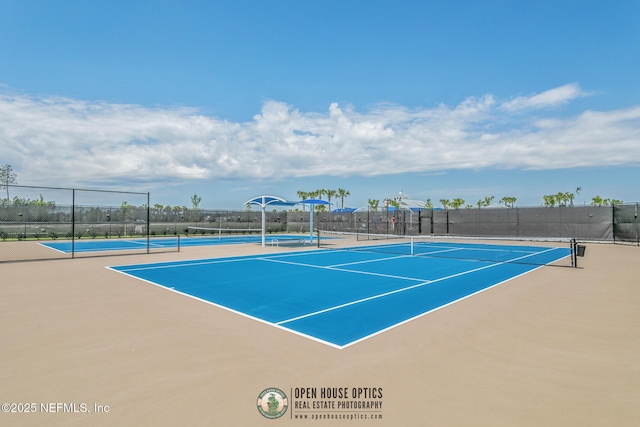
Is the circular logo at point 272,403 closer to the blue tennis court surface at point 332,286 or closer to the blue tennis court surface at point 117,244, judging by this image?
the blue tennis court surface at point 332,286

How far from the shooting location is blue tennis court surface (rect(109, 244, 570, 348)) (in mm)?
6293

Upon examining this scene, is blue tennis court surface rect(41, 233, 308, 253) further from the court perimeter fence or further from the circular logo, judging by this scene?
the circular logo

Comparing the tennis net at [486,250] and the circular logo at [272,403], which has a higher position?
the tennis net at [486,250]

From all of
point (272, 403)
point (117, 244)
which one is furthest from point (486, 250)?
point (117, 244)

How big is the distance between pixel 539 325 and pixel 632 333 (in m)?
1.22

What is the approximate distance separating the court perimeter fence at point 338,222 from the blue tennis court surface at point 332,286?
25.8ft

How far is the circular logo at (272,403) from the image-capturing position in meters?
3.38

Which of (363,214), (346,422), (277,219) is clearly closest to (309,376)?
(346,422)

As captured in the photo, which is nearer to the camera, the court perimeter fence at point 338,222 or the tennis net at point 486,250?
the tennis net at point 486,250

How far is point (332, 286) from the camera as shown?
9.49m

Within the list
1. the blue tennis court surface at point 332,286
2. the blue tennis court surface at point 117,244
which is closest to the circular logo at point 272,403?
the blue tennis court surface at point 332,286

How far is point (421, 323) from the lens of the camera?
6090 millimetres

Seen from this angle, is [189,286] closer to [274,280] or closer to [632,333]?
[274,280]

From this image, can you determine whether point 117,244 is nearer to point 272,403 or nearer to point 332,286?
point 332,286
